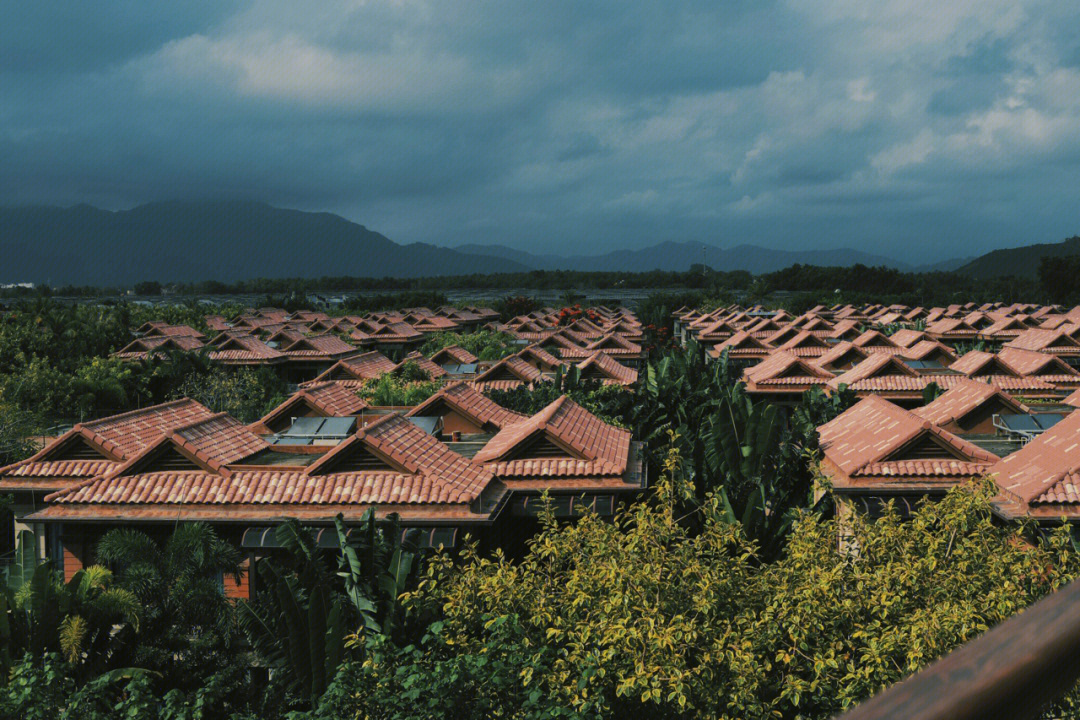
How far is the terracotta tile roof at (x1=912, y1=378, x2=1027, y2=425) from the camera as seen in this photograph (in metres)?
26.0

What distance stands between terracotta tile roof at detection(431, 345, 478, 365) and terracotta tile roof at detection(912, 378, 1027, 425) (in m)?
23.8

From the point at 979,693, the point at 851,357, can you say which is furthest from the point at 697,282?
the point at 979,693

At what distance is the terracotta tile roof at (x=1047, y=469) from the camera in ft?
56.3

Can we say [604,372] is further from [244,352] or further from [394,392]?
[244,352]

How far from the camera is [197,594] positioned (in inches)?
600

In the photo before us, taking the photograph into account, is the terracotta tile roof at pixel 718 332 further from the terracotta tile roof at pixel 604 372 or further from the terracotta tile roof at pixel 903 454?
the terracotta tile roof at pixel 903 454

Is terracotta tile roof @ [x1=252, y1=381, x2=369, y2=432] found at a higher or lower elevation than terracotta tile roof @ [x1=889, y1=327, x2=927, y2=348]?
lower

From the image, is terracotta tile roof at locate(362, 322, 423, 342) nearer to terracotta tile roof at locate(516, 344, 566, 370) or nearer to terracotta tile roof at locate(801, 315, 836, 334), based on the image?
terracotta tile roof at locate(516, 344, 566, 370)

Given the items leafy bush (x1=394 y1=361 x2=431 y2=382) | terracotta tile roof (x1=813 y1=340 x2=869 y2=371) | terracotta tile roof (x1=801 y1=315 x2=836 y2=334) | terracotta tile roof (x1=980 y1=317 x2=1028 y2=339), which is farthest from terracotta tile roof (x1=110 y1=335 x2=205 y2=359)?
terracotta tile roof (x1=980 y1=317 x2=1028 y2=339)

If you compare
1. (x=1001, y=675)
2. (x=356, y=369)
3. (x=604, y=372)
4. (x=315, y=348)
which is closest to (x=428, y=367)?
(x=356, y=369)

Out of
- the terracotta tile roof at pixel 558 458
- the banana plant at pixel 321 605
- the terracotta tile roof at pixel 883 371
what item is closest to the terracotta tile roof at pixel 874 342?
the terracotta tile roof at pixel 883 371

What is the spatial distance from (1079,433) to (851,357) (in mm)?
24805

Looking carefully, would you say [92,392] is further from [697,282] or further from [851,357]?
[697,282]

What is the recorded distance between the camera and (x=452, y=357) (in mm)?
46531
